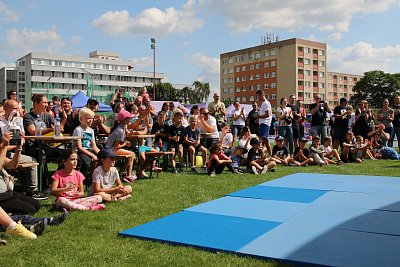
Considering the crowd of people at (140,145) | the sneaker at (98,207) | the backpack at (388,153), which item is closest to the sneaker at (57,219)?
the crowd of people at (140,145)

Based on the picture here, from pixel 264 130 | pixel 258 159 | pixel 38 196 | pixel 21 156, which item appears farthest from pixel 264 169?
pixel 21 156

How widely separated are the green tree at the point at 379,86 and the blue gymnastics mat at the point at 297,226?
9257 centimetres

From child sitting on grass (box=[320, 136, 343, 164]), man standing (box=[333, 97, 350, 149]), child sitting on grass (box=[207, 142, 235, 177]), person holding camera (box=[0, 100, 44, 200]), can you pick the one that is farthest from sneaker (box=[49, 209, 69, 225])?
man standing (box=[333, 97, 350, 149])

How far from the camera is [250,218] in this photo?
540cm

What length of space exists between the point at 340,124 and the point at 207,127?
475cm

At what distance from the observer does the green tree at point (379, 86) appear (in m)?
90.8

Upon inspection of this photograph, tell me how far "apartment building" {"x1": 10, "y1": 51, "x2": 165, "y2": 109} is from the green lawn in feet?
295

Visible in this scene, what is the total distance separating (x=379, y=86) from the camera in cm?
9256

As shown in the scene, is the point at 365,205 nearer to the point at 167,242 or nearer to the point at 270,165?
the point at 167,242

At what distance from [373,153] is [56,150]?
1104cm

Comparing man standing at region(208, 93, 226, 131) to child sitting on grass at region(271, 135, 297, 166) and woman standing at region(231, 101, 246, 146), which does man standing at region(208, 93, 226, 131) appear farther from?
child sitting on grass at region(271, 135, 297, 166)

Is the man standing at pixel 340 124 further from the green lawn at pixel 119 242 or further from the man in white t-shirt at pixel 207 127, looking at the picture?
the green lawn at pixel 119 242

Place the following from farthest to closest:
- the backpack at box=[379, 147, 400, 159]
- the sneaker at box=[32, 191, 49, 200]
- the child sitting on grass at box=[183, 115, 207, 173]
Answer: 1. the backpack at box=[379, 147, 400, 159]
2. the child sitting on grass at box=[183, 115, 207, 173]
3. the sneaker at box=[32, 191, 49, 200]

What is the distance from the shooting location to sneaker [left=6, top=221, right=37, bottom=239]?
452cm
